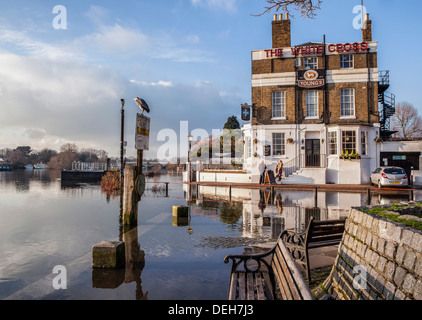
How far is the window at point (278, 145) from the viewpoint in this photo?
26.1 m

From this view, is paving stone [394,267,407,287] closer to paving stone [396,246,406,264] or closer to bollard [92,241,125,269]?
paving stone [396,246,406,264]

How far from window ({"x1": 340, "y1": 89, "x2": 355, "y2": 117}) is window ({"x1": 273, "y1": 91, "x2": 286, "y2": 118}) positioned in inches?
194

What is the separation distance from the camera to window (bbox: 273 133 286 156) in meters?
26.1

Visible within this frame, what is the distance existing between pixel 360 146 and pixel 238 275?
78.2ft

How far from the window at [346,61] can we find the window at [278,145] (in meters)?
7.94

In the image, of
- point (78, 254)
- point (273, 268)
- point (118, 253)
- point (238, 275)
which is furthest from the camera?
point (78, 254)

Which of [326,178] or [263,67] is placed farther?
[263,67]

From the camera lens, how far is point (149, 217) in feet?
35.6

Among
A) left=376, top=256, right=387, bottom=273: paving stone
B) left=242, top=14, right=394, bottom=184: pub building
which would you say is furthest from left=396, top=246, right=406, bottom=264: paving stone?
left=242, top=14, right=394, bottom=184: pub building

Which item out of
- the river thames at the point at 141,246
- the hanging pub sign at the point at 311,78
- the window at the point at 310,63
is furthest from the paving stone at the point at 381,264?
the window at the point at 310,63

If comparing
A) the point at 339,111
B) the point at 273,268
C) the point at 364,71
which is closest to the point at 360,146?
the point at 339,111

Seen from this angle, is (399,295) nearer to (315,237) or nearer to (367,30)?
(315,237)
